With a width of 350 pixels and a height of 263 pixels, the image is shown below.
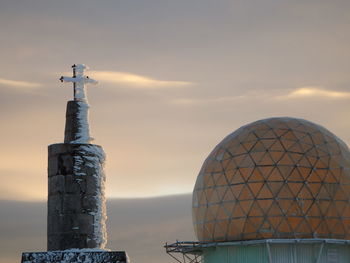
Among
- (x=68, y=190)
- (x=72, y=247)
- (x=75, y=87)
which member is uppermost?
(x=75, y=87)

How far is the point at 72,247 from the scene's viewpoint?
72.1ft

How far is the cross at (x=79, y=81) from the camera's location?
23.7 metres

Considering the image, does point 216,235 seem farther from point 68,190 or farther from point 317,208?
point 68,190

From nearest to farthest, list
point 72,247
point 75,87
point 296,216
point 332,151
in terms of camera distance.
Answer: point 72,247
point 75,87
point 296,216
point 332,151

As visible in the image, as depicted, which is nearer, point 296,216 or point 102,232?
point 102,232

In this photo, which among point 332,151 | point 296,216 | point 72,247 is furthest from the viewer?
point 332,151

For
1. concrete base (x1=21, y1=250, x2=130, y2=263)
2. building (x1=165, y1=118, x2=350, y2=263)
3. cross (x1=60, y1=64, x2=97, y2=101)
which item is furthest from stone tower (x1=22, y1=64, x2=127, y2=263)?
building (x1=165, y1=118, x2=350, y2=263)

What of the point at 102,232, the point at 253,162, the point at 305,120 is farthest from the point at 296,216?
the point at 102,232

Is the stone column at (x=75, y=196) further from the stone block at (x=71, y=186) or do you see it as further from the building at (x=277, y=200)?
the building at (x=277, y=200)

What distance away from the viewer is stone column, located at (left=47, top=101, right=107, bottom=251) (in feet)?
72.6

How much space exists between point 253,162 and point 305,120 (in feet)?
19.9

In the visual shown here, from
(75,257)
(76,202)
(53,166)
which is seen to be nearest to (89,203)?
(76,202)

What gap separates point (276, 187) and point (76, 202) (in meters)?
21.4

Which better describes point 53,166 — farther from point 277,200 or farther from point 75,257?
point 277,200
